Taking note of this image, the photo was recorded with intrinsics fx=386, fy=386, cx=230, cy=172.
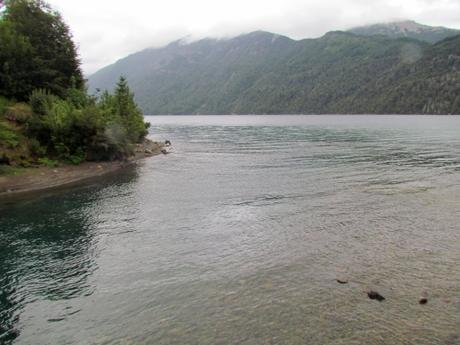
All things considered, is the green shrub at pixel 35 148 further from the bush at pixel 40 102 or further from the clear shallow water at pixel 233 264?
the clear shallow water at pixel 233 264

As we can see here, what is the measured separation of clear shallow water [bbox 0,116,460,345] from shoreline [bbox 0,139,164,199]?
420 centimetres

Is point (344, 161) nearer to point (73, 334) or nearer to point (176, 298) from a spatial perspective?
point (176, 298)

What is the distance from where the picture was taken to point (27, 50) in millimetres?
57406

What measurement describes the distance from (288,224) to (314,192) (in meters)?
11.3

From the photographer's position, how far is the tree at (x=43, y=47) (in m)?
58.6

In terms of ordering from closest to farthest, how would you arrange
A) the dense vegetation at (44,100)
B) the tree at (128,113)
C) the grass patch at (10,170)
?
1. the grass patch at (10,170)
2. the dense vegetation at (44,100)
3. the tree at (128,113)

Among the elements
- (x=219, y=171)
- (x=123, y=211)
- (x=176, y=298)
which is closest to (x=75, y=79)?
(x=219, y=171)

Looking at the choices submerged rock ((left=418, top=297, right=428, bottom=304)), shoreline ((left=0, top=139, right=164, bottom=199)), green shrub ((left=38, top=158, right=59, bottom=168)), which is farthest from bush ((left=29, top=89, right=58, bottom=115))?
submerged rock ((left=418, top=297, right=428, bottom=304))

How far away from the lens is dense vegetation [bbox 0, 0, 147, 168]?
51.1 metres

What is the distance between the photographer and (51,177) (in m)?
46.6

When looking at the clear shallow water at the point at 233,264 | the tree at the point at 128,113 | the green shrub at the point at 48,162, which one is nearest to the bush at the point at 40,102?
the green shrub at the point at 48,162

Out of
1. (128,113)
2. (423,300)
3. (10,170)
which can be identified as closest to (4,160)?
(10,170)

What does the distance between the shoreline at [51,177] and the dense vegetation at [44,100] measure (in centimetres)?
166

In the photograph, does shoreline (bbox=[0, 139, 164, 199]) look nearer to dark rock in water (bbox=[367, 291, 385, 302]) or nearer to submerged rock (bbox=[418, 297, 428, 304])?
dark rock in water (bbox=[367, 291, 385, 302])
